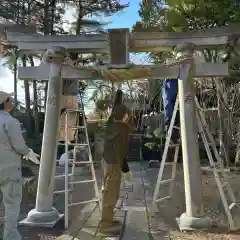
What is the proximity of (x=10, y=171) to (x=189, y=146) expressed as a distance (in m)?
2.53

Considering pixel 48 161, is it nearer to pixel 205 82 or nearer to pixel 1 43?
pixel 1 43

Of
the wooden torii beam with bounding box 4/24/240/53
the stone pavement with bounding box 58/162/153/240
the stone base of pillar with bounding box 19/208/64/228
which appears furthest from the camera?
the wooden torii beam with bounding box 4/24/240/53

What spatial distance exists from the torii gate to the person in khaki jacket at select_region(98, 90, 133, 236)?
2.37 feet

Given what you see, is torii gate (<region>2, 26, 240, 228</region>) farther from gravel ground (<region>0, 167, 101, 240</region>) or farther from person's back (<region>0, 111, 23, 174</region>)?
person's back (<region>0, 111, 23, 174</region>)

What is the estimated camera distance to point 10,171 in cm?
421

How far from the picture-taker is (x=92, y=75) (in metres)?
5.84

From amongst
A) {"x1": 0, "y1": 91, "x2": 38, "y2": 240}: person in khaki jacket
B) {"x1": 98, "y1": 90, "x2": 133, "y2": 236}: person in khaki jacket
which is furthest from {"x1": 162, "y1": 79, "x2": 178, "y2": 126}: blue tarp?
{"x1": 0, "y1": 91, "x2": 38, "y2": 240}: person in khaki jacket

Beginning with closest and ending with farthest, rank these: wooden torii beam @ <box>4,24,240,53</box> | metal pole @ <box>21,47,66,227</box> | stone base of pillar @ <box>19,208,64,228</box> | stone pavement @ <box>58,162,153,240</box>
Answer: stone pavement @ <box>58,162,153,240</box>, stone base of pillar @ <box>19,208,64,228</box>, metal pole @ <box>21,47,66,227</box>, wooden torii beam @ <box>4,24,240,53</box>

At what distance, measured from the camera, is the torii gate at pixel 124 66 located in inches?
219

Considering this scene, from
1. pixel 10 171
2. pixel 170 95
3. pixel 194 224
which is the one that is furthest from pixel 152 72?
pixel 10 171

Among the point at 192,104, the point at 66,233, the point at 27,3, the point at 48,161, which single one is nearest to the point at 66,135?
the point at 48,161

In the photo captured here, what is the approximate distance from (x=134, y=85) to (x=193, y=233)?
42.1ft

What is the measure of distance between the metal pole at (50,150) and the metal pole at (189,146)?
5.81 ft

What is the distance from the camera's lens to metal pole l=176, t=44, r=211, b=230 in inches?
213
